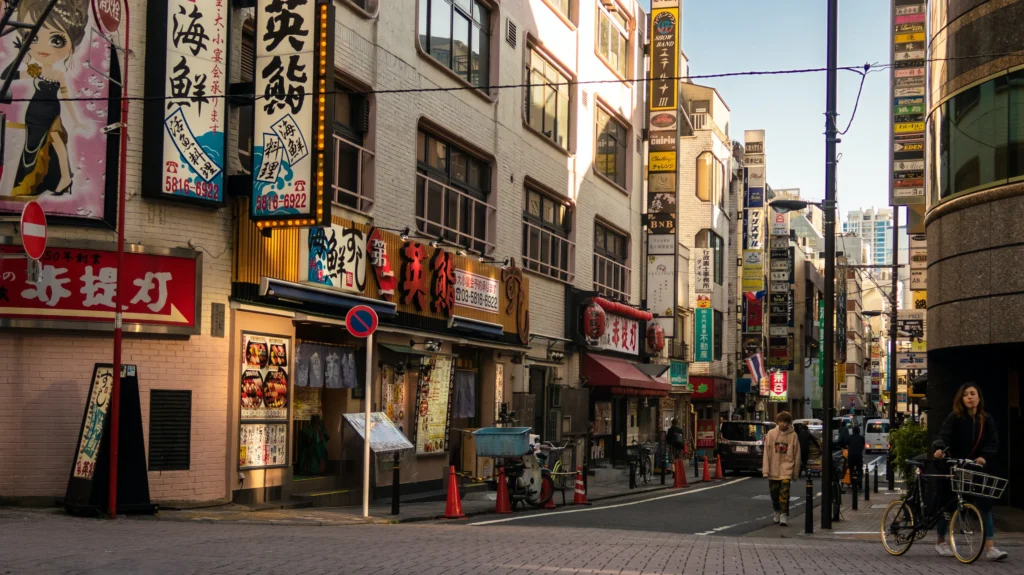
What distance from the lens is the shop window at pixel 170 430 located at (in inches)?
704

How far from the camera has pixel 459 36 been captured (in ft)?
94.2

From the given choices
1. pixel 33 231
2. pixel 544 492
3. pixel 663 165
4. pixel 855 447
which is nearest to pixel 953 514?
pixel 544 492

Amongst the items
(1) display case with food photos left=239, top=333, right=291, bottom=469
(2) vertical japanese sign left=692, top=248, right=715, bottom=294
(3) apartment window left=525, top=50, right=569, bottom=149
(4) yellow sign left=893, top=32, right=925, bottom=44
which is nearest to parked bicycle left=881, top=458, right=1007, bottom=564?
(1) display case with food photos left=239, top=333, right=291, bottom=469

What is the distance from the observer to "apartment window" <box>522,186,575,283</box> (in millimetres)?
33312

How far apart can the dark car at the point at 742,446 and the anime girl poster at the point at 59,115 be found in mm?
26616

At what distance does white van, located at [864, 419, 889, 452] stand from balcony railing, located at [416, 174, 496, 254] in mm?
43919

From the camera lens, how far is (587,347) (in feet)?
121

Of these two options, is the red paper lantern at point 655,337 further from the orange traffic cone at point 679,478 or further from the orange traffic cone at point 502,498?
the orange traffic cone at point 502,498

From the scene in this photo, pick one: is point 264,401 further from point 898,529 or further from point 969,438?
point 969,438

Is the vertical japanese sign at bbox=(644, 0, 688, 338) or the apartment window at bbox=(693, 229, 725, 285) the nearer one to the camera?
the vertical japanese sign at bbox=(644, 0, 688, 338)

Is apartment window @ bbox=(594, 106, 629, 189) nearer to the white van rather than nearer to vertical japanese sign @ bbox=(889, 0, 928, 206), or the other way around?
vertical japanese sign @ bbox=(889, 0, 928, 206)

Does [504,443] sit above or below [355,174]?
below

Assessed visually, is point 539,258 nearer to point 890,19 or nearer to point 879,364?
point 890,19

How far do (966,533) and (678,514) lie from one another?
33.3 ft
